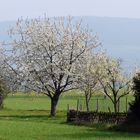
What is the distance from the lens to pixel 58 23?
237 feet

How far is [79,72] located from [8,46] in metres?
11.6

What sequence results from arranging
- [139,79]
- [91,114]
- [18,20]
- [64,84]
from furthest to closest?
[18,20], [64,84], [91,114], [139,79]

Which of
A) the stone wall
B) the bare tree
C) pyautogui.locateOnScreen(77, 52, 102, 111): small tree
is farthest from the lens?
pyautogui.locateOnScreen(77, 52, 102, 111): small tree

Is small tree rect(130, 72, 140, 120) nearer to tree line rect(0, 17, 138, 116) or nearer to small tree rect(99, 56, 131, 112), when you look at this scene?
tree line rect(0, 17, 138, 116)

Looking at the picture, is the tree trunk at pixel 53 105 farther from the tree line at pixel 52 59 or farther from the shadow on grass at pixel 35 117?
the shadow on grass at pixel 35 117

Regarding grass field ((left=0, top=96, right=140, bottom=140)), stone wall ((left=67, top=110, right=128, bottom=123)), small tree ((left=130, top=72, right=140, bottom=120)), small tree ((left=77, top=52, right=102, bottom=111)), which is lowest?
grass field ((left=0, top=96, right=140, bottom=140))

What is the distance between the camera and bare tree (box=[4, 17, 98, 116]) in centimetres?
6581

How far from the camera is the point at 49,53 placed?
221 ft

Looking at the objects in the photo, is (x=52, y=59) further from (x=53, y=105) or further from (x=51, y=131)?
(x=51, y=131)

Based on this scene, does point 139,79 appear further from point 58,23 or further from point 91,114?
point 58,23

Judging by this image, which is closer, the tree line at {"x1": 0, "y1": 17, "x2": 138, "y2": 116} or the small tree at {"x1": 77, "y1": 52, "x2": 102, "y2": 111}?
the tree line at {"x1": 0, "y1": 17, "x2": 138, "y2": 116}

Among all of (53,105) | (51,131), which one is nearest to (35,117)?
(53,105)

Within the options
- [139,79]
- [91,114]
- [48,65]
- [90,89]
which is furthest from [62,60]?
[139,79]

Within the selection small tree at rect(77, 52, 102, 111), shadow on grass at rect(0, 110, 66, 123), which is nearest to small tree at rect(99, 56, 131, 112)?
small tree at rect(77, 52, 102, 111)
